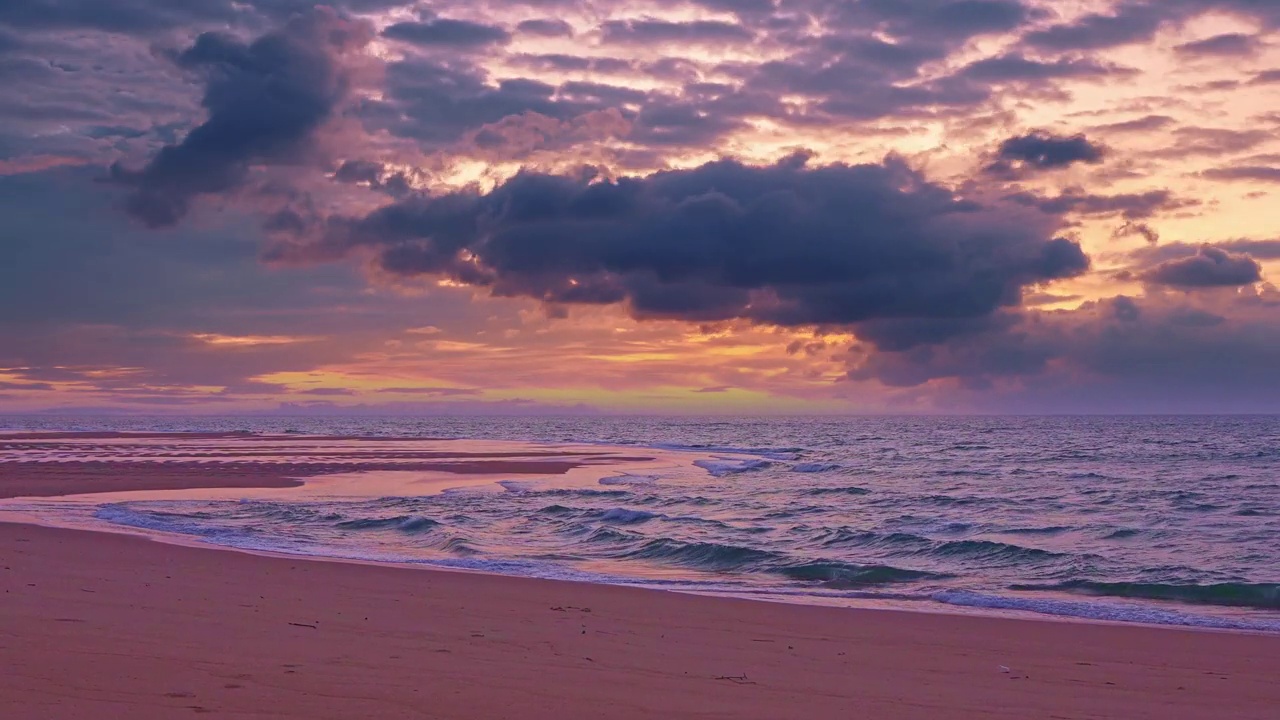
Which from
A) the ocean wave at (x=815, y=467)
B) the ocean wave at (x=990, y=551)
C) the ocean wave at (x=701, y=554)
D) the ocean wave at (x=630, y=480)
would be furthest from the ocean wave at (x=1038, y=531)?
the ocean wave at (x=815, y=467)

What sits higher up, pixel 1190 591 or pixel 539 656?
pixel 539 656

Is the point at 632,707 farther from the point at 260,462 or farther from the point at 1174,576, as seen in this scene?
the point at 260,462

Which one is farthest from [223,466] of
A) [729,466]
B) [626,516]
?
[626,516]

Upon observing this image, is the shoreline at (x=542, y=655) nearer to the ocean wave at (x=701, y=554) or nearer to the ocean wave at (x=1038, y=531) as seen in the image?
the ocean wave at (x=701, y=554)

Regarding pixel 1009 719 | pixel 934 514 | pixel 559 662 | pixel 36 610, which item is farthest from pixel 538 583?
pixel 934 514

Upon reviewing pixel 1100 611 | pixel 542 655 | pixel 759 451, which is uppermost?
pixel 542 655

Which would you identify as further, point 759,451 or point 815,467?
point 759,451

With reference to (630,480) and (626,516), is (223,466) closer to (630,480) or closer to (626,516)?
(630,480)

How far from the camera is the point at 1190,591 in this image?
16.2 m

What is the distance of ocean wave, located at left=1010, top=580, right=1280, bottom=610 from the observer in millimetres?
15648

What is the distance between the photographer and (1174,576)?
686 inches

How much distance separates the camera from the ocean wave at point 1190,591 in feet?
51.3

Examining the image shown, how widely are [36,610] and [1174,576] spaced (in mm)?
17719

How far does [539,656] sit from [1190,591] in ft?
40.1
